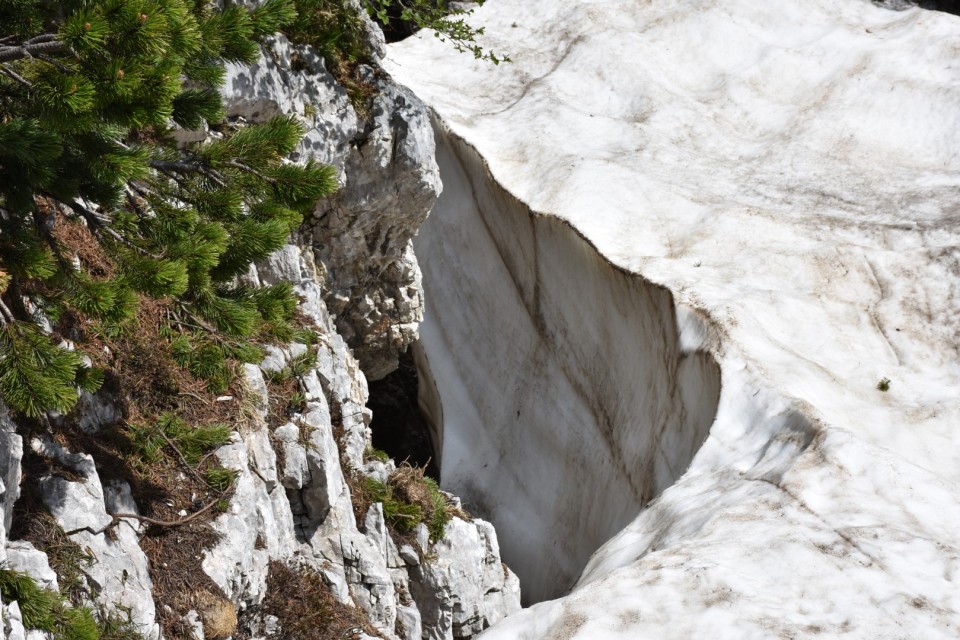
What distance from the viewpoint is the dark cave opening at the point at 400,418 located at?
1738cm

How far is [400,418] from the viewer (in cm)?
1803

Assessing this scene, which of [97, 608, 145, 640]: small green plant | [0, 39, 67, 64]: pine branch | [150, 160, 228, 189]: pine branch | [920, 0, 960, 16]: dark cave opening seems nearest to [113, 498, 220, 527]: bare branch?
[97, 608, 145, 640]: small green plant

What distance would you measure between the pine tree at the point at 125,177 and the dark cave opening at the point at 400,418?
1055cm

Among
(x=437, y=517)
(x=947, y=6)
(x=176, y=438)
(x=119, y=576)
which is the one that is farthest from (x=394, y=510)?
(x=947, y=6)

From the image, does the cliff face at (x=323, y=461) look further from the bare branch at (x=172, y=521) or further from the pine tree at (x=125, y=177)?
the pine tree at (x=125, y=177)

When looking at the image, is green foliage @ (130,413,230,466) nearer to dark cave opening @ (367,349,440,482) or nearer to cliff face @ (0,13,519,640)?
cliff face @ (0,13,519,640)

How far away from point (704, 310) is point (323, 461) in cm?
418

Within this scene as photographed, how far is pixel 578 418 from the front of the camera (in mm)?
12820

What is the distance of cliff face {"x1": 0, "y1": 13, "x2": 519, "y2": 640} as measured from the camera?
6.12m

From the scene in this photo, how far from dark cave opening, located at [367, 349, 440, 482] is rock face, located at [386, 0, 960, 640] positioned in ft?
4.90

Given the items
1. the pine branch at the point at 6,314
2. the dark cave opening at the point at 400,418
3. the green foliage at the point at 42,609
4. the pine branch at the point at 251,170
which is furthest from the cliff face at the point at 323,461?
the dark cave opening at the point at 400,418

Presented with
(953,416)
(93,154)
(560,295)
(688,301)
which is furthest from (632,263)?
(93,154)

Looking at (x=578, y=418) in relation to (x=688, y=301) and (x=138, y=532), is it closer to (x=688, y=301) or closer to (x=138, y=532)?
(x=688, y=301)

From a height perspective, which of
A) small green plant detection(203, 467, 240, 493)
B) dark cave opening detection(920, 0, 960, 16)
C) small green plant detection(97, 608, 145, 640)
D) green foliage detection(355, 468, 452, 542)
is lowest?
green foliage detection(355, 468, 452, 542)
